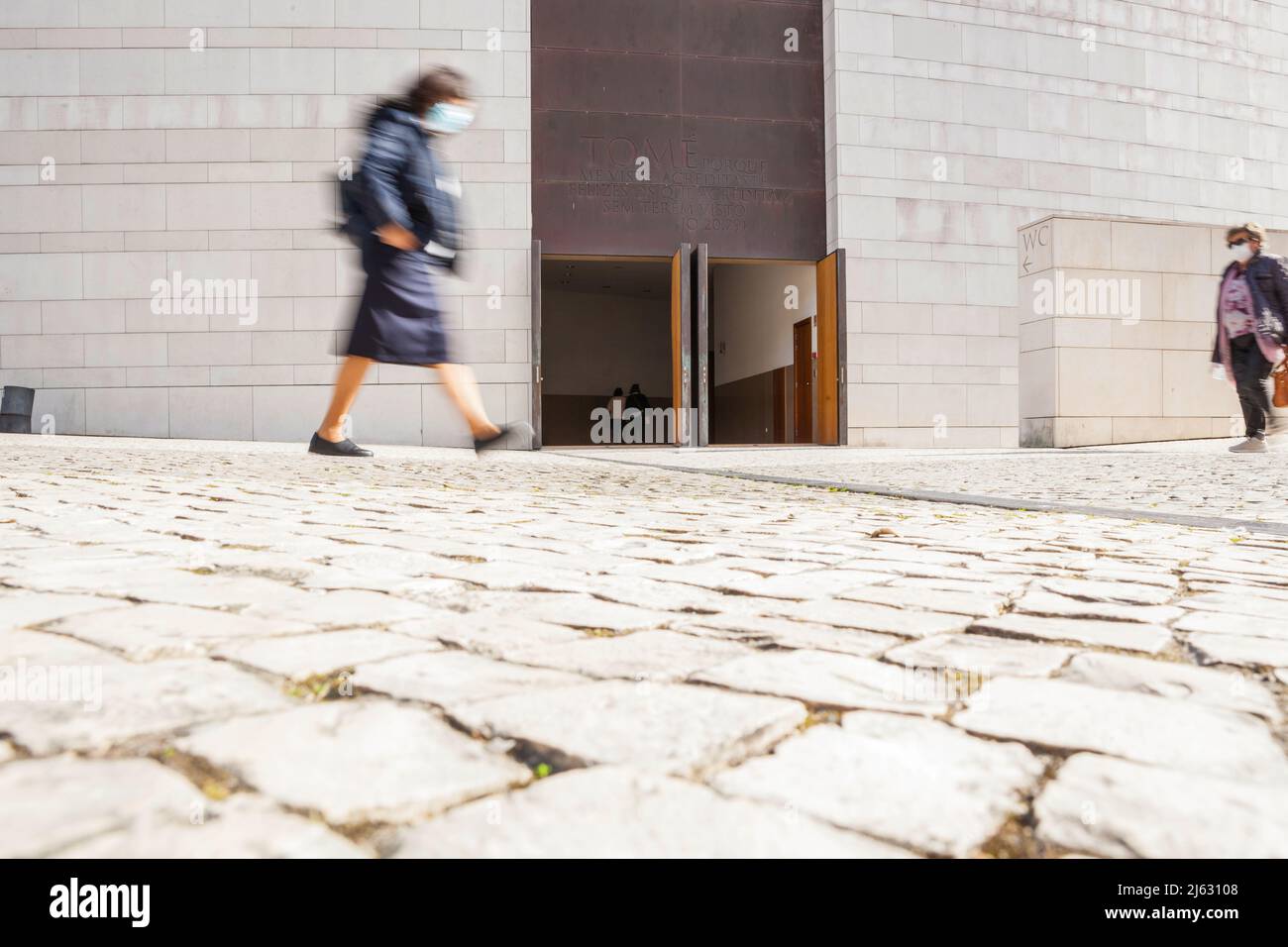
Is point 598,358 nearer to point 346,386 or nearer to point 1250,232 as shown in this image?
point 1250,232

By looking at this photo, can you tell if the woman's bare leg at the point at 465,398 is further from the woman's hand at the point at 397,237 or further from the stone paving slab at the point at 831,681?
the stone paving slab at the point at 831,681

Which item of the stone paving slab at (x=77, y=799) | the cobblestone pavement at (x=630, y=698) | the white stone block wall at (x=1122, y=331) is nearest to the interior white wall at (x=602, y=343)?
the white stone block wall at (x=1122, y=331)

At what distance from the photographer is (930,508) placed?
4.75 meters

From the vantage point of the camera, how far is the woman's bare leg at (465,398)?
6.12 meters

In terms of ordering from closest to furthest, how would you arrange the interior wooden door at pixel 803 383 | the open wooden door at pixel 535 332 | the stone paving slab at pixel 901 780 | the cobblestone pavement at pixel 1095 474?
1. the stone paving slab at pixel 901 780
2. the cobblestone pavement at pixel 1095 474
3. the open wooden door at pixel 535 332
4. the interior wooden door at pixel 803 383

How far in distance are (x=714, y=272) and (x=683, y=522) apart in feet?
57.7

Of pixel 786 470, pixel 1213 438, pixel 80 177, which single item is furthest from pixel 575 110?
pixel 1213 438

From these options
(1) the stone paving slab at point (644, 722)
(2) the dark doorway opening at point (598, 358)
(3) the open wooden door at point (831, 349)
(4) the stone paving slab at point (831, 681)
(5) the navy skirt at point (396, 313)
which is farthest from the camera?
(2) the dark doorway opening at point (598, 358)

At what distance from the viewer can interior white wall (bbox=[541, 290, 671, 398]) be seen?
2438cm

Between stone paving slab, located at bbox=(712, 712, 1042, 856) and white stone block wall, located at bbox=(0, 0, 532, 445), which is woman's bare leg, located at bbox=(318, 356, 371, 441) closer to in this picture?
stone paving slab, located at bbox=(712, 712, 1042, 856)

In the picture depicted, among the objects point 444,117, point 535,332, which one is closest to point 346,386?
point 444,117

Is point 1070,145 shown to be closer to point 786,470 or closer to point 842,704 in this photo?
point 786,470

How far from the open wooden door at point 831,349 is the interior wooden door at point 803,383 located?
124cm

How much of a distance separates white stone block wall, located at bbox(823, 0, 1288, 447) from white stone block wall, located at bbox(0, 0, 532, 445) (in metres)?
5.18
